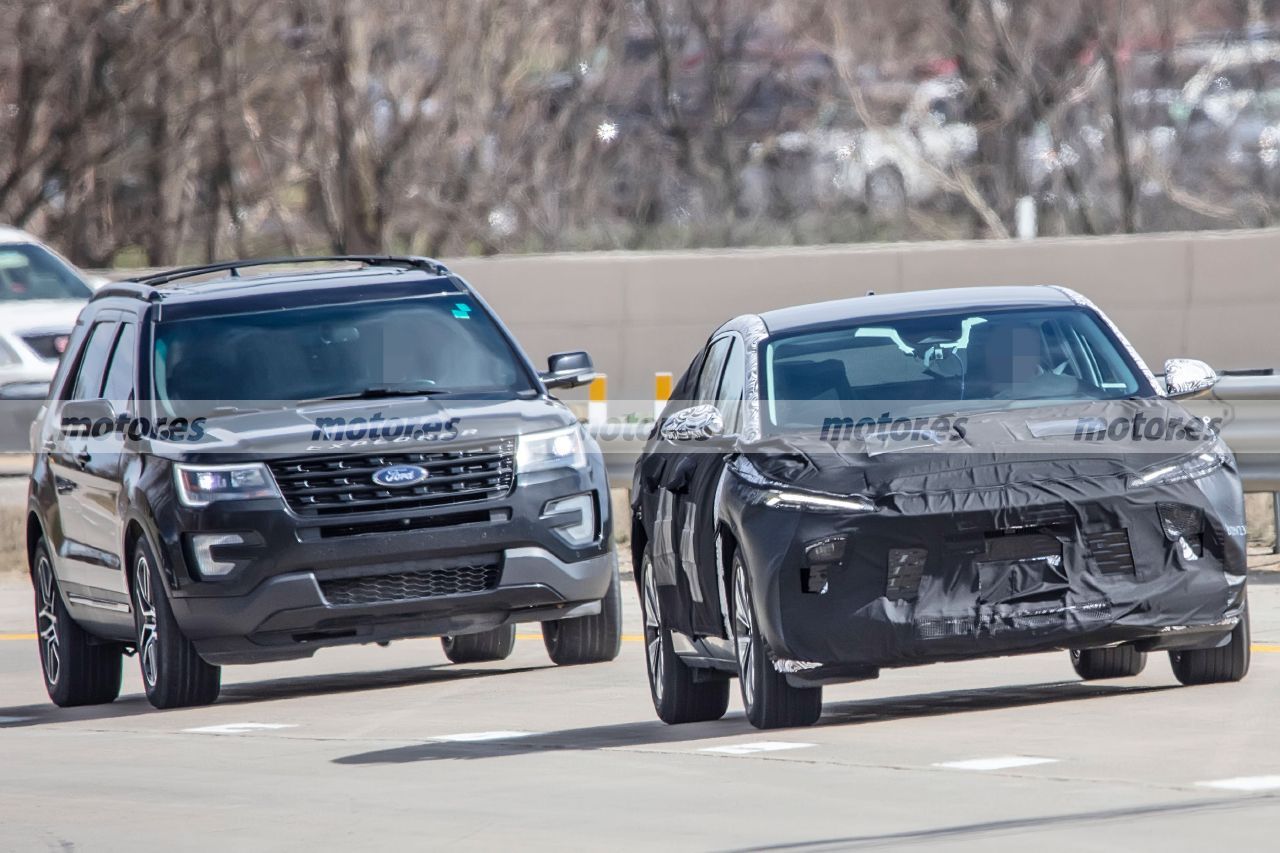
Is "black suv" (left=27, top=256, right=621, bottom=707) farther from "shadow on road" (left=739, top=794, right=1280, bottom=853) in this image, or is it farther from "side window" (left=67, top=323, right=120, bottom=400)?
"shadow on road" (left=739, top=794, right=1280, bottom=853)

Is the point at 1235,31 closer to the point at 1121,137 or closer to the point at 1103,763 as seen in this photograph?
the point at 1121,137

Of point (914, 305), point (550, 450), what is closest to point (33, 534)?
point (550, 450)

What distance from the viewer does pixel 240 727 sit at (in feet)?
35.9

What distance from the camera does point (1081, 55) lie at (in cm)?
3219

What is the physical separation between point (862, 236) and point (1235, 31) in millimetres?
5493

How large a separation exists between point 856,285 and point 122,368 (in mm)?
10645

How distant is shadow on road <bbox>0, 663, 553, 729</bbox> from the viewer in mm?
12086

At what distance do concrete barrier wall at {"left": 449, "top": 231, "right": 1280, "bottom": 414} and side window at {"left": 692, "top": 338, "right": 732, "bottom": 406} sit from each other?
10.9 metres

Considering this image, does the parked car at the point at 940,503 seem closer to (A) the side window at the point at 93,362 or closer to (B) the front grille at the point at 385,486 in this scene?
(B) the front grille at the point at 385,486

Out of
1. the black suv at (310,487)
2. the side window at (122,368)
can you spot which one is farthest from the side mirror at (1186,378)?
the side window at (122,368)

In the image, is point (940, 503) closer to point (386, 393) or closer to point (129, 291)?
point (386, 393)

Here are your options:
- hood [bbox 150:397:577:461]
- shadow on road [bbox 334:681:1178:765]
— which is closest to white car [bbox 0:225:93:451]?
hood [bbox 150:397:577:461]

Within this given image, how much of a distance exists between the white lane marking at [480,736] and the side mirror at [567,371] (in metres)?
2.83

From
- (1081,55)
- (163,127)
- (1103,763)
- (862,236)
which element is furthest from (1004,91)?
(1103,763)
